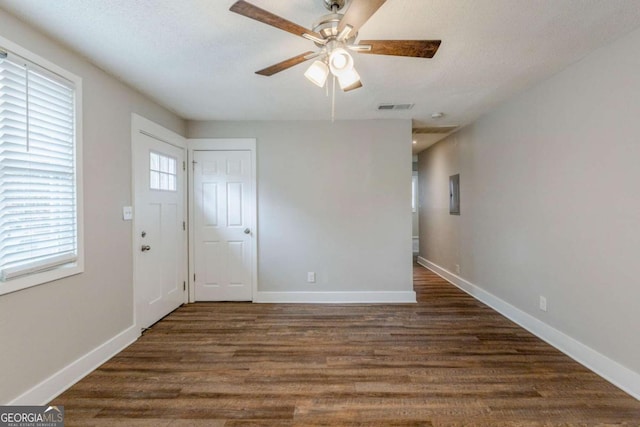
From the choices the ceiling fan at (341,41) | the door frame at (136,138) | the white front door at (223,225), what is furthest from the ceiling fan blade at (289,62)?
the white front door at (223,225)

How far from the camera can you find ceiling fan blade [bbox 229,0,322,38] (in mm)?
1290

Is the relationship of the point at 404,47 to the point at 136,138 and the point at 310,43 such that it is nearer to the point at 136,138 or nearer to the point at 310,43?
the point at 310,43

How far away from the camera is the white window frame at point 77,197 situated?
1.72m

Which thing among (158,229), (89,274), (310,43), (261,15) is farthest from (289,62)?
(158,229)

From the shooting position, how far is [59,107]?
2.03m

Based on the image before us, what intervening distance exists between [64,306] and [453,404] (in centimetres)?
268

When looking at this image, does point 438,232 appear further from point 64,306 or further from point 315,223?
point 64,306

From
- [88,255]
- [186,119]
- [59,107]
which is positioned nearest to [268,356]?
[88,255]

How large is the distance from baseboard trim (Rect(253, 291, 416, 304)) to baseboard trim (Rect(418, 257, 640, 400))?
0.92 metres

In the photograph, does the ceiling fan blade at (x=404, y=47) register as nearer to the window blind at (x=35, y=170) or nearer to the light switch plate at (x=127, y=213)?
the window blind at (x=35, y=170)

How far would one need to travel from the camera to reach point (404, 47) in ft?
5.38

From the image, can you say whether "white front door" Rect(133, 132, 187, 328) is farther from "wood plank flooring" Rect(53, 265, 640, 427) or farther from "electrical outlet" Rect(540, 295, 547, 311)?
"electrical outlet" Rect(540, 295, 547, 311)

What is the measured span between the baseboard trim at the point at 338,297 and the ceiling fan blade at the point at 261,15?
305 centimetres

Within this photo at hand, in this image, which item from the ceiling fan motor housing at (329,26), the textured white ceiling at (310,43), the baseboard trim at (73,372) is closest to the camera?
the ceiling fan motor housing at (329,26)
